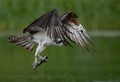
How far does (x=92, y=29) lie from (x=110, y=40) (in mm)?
1236

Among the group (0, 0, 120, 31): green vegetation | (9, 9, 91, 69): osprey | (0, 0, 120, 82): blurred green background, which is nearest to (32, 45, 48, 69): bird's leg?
(9, 9, 91, 69): osprey

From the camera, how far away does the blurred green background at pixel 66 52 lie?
12578mm

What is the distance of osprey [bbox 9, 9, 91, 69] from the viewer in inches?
359

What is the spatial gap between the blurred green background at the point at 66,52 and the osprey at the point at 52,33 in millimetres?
2104

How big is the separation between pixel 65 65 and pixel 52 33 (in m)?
5.17

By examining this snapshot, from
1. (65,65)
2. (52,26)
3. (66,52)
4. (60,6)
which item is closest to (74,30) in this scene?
(52,26)

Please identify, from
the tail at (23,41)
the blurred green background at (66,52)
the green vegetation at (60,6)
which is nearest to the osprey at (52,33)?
the tail at (23,41)

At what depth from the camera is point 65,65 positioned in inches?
557

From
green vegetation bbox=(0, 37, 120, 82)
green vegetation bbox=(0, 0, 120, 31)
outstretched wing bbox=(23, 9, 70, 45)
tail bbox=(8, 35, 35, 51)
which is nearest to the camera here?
outstretched wing bbox=(23, 9, 70, 45)

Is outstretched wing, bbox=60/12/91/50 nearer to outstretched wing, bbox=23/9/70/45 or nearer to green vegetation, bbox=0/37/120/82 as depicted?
outstretched wing, bbox=23/9/70/45

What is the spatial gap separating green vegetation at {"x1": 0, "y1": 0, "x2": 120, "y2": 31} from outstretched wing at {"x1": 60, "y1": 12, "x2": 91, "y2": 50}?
911cm

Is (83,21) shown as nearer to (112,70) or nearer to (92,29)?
(92,29)

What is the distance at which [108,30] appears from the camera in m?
19.9

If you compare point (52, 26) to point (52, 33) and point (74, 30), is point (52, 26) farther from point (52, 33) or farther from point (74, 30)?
point (74, 30)
